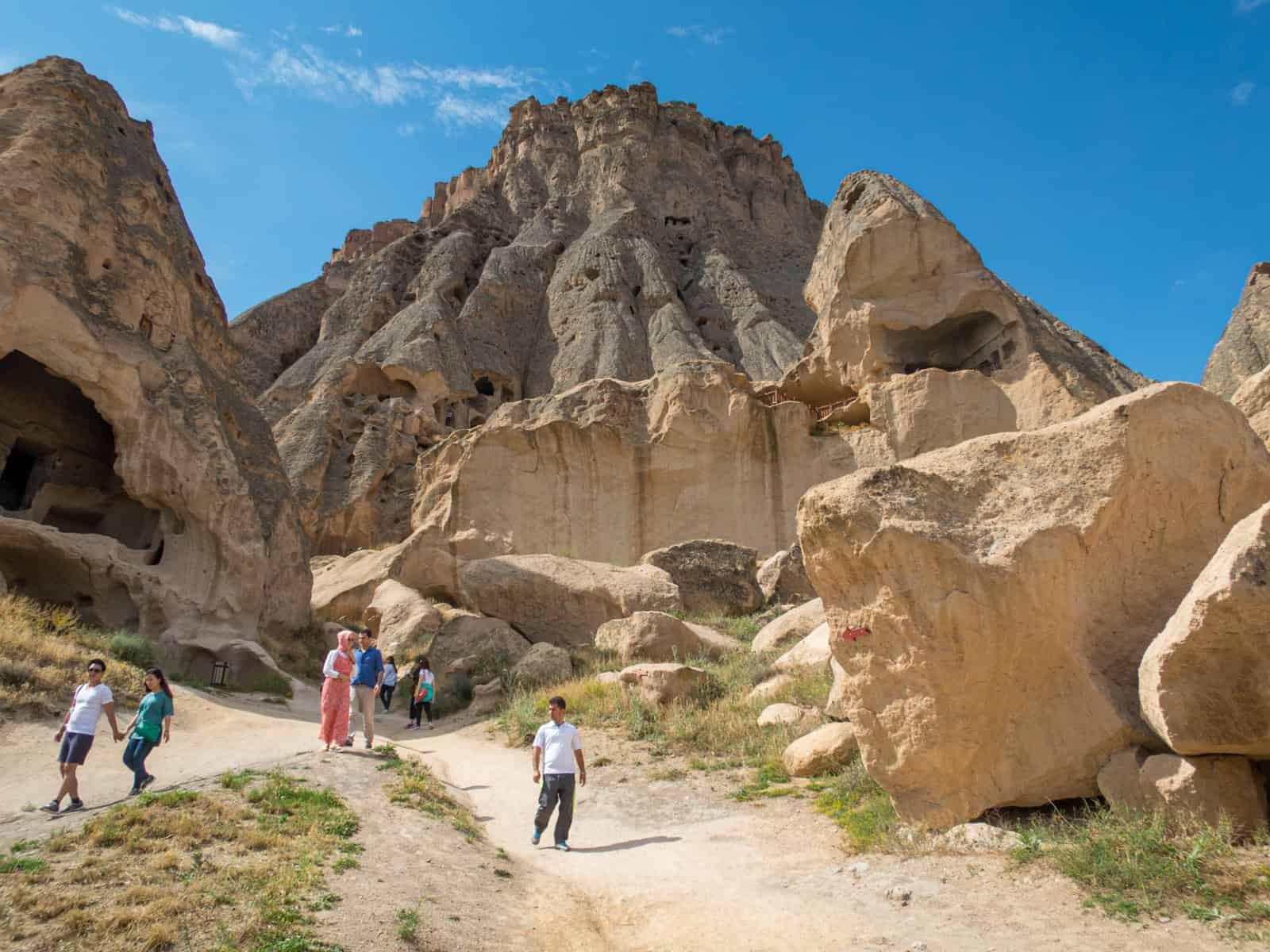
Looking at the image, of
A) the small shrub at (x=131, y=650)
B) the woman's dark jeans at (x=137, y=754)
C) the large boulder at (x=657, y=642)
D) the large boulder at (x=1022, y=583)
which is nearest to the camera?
the large boulder at (x=1022, y=583)

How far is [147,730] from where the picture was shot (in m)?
6.85

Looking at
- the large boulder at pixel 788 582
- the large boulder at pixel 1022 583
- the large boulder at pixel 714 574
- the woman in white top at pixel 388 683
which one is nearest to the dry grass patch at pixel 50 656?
the woman in white top at pixel 388 683

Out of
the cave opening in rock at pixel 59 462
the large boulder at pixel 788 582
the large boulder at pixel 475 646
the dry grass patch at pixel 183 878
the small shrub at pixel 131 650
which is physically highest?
the cave opening in rock at pixel 59 462

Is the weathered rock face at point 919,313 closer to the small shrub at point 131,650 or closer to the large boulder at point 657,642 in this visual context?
the large boulder at point 657,642

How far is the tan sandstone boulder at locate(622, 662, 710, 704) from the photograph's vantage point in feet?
30.6

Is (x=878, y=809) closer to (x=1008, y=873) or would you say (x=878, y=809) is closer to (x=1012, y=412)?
(x=1008, y=873)

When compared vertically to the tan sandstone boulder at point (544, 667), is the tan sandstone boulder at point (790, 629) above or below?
above

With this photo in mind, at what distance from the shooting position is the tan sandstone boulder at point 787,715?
8.06m

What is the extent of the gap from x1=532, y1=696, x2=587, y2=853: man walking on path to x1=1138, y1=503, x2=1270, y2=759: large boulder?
12.3ft

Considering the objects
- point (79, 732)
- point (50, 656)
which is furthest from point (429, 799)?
point (50, 656)

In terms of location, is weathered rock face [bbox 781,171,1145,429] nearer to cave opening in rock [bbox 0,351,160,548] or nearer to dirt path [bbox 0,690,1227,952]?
dirt path [bbox 0,690,1227,952]

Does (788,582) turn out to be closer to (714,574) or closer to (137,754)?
(714,574)

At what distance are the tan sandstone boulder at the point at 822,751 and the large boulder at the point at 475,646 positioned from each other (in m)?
7.12

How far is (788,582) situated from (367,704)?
9.92 metres
